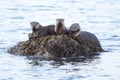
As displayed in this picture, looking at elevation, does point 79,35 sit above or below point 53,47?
above

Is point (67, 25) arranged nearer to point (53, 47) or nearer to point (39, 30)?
point (39, 30)

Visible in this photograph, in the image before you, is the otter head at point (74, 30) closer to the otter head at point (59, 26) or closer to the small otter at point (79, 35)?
the small otter at point (79, 35)

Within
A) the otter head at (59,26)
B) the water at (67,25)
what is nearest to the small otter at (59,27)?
the otter head at (59,26)

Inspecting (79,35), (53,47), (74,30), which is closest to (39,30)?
(53,47)

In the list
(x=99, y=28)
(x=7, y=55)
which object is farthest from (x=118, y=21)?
(x=7, y=55)

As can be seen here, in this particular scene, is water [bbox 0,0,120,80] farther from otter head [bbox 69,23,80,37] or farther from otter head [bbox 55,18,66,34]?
otter head [bbox 55,18,66,34]

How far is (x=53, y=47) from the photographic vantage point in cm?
1569

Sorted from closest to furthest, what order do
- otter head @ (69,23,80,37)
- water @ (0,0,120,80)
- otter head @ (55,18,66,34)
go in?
water @ (0,0,120,80)
otter head @ (55,18,66,34)
otter head @ (69,23,80,37)

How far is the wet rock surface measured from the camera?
51.5ft

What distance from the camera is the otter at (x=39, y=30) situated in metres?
16.1

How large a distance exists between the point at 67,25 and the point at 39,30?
224 inches

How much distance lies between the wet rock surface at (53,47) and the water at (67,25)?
0.36m

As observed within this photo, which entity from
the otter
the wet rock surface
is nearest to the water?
the wet rock surface

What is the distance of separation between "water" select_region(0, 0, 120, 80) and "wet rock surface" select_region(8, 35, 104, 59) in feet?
1.18
